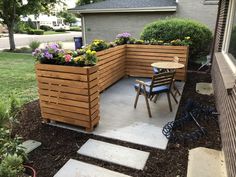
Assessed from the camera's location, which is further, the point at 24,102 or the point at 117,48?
the point at 117,48

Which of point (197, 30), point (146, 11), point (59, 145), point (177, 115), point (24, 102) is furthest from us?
point (146, 11)

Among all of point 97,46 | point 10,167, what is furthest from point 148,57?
point 10,167

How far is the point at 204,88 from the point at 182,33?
2.75 m

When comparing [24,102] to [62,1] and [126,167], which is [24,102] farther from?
[62,1]

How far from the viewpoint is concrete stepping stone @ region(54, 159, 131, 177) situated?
8.48ft

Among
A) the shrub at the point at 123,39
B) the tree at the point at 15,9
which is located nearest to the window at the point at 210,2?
the shrub at the point at 123,39

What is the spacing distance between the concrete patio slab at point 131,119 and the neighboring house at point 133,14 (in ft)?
22.5

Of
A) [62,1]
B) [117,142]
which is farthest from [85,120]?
[62,1]

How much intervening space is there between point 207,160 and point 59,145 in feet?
6.68

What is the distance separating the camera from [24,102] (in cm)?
484

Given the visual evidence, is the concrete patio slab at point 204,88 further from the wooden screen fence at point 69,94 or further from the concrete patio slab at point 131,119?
the wooden screen fence at point 69,94

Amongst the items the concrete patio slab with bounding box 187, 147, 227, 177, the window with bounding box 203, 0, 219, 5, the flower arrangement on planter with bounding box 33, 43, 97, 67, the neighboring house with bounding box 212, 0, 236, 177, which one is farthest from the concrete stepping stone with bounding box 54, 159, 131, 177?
the window with bounding box 203, 0, 219, 5

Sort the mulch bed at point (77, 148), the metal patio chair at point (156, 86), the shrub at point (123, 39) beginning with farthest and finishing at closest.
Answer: the shrub at point (123, 39) → the metal patio chair at point (156, 86) → the mulch bed at point (77, 148)

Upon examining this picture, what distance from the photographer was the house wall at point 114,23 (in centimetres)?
1130
